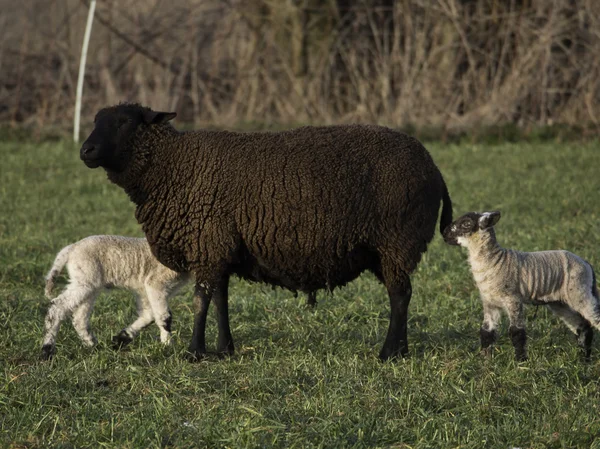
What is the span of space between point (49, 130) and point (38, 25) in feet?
8.26

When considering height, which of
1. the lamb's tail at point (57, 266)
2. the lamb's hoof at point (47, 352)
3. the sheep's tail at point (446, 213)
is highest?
the sheep's tail at point (446, 213)

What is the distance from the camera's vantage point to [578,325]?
672 centimetres

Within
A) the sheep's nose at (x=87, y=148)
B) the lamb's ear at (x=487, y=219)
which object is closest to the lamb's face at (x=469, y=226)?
the lamb's ear at (x=487, y=219)

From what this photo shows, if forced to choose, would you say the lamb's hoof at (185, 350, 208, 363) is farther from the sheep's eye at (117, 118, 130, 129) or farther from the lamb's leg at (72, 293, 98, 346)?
the sheep's eye at (117, 118, 130, 129)

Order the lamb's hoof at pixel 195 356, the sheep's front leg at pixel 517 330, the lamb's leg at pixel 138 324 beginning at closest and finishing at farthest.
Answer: the sheep's front leg at pixel 517 330 → the lamb's hoof at pixel 195 356 → the lamb's leg at pixel 138 324

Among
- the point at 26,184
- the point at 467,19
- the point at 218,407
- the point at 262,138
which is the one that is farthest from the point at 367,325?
the point at 467,19

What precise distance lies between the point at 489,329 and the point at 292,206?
1.57 metres

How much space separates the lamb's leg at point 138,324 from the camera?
273 inches

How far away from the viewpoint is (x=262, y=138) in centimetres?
707

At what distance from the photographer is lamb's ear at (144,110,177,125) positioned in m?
7.07

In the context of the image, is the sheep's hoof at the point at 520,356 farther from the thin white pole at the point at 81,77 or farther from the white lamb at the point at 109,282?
the thin white pole at the point at 81,77

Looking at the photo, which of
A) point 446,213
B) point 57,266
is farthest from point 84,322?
point 446,213

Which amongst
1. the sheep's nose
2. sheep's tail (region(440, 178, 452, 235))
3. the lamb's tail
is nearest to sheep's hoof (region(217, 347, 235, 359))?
the lamb's tail

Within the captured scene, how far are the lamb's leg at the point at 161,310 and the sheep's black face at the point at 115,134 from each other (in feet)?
2.97
